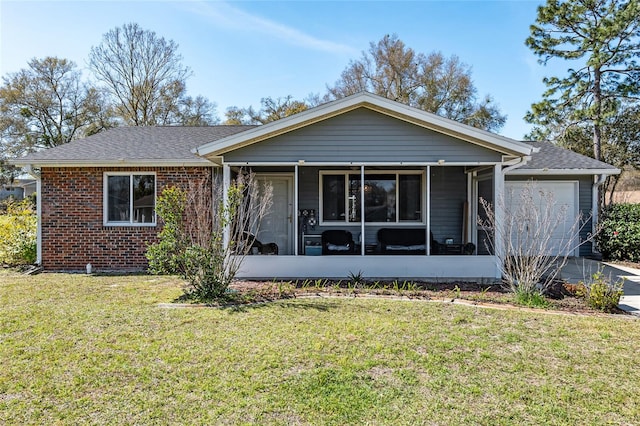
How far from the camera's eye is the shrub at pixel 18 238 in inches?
401

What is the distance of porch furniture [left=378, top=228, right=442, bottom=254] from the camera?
32.5ft

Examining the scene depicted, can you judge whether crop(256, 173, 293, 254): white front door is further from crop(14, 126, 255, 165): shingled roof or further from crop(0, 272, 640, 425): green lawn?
crop(0, 272, 640, 425): green lawn

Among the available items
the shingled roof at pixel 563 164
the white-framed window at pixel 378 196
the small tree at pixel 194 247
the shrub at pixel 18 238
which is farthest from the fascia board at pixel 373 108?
the shrub at pixel 18 238

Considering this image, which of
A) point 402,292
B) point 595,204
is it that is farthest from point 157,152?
point 595,204

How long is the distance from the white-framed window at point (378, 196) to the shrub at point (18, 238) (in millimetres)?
7475

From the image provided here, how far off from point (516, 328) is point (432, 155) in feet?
13.6

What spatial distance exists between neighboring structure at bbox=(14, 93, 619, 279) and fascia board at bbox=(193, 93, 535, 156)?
0.07 feet

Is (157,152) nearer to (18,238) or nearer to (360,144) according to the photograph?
(18,238)

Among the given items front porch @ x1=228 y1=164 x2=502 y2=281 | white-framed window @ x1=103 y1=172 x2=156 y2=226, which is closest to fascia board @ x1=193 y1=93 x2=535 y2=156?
front porch @ x1=228 y1=164 x2=502 y2=281

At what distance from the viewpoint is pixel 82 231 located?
32.0 feet

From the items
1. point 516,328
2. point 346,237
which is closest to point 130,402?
point 516,328

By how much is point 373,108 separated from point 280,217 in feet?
14.4

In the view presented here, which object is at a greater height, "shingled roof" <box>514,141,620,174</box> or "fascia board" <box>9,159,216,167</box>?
Answer: "shingled roof" <box>514,141,620,174</box>

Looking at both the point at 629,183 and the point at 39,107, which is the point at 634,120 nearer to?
the point at 629,183
